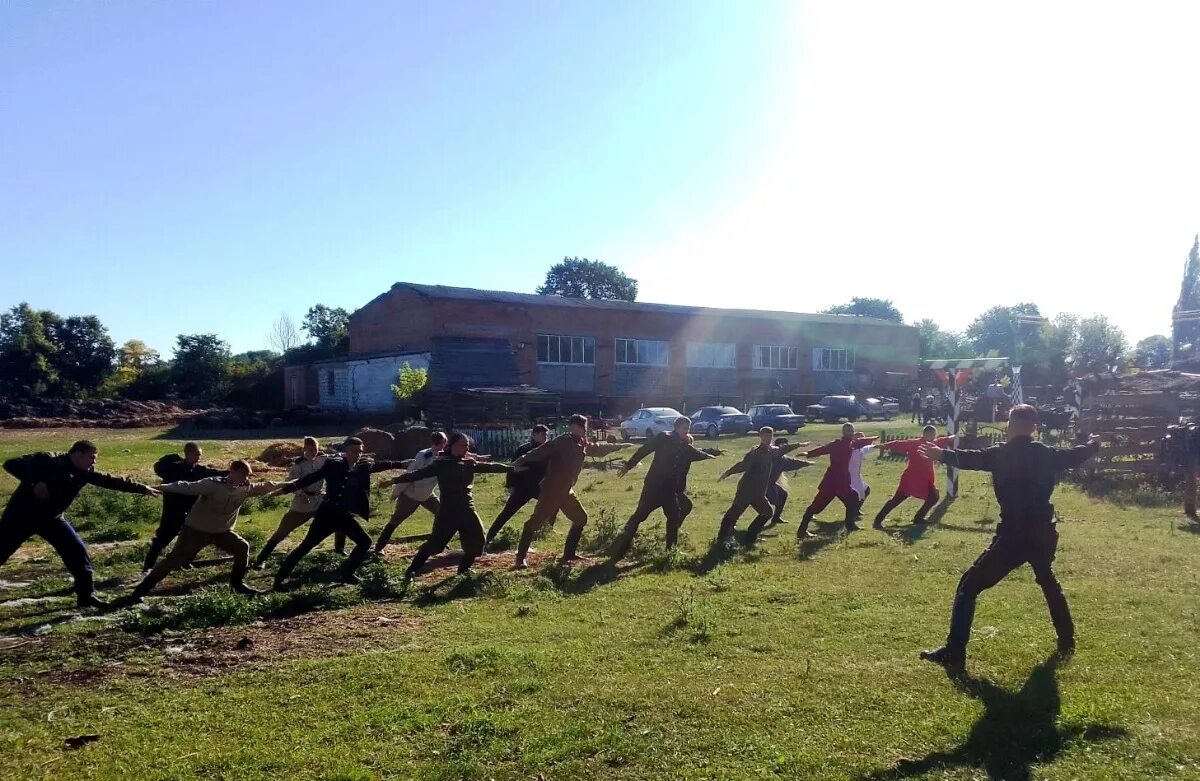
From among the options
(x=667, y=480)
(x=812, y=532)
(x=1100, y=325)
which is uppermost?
(x=1100, y=325)

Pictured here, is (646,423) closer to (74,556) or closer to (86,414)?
(74,556)

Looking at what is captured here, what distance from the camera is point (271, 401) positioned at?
5978 centimetres

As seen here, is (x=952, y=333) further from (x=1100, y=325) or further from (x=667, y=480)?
(x=667, y=480)

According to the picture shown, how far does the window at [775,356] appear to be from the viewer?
5966 centimetres

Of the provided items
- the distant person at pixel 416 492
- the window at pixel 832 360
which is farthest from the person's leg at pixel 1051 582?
the window at pixel 832 360

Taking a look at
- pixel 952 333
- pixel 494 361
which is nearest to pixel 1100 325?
pixel 952 333

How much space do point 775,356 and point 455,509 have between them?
53.0m

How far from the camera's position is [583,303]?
171 feet

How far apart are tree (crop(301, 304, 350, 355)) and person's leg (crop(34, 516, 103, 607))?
190ft

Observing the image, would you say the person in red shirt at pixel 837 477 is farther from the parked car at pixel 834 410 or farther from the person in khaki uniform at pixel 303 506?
the parked car at pixel 834 410

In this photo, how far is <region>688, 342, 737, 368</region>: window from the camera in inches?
2224

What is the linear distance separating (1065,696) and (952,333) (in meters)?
124

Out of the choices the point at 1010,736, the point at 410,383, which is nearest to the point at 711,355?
the point at 410,383

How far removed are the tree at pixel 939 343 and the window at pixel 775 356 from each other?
137ft
